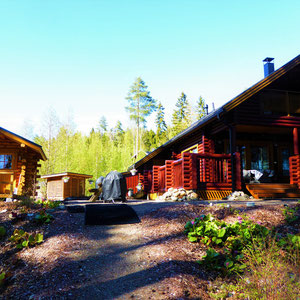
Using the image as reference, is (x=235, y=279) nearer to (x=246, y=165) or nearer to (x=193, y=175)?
(x=193, y=175)

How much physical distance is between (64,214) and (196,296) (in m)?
4.53

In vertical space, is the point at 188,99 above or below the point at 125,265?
above

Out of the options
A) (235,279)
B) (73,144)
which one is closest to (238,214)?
(235,279)

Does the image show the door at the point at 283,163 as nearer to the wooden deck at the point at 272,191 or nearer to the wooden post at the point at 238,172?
the wooden deck at the point at 272,191

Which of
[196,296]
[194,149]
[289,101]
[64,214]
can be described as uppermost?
[289,101]

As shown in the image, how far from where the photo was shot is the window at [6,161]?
531 inches

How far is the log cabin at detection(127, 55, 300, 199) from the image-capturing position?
1149 cm

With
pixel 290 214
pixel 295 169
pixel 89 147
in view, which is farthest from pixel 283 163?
pixel 89 147

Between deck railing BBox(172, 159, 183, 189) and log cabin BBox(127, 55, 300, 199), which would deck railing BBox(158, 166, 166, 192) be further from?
deck railing BBox(172, 159, 183, 189)

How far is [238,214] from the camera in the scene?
5.93 m

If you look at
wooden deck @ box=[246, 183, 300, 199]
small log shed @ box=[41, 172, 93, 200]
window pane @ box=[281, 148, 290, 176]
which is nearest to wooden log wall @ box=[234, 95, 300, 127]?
wooden deck @ box=[246, 183, 300, 199]

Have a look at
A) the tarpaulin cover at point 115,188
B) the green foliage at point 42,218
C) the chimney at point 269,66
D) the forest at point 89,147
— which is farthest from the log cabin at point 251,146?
the forest at point 89,147

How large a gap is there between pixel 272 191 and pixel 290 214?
18.6ft

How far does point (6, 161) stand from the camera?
13555 millimetres
